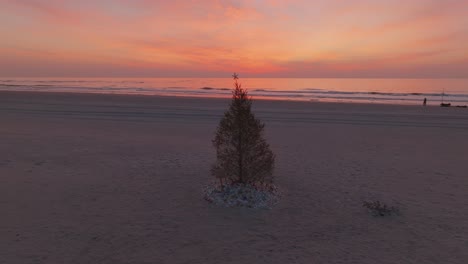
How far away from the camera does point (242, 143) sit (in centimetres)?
808

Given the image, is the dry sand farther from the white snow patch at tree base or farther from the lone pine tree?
the lone pine tree

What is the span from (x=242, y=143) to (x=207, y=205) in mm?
1858

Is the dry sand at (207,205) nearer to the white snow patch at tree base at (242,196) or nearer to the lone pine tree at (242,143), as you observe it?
the white snow patch at tree base at (242,196)

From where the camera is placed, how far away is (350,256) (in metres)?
5.71

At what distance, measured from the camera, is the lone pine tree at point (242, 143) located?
26.0 feet

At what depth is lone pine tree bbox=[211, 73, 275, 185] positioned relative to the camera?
7.92m

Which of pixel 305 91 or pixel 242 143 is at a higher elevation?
pixel 305 91

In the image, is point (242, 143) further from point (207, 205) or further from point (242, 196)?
point (207, 205)

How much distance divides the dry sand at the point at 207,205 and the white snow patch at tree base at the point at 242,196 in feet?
0.90

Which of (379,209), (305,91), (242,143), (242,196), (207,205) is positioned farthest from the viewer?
(305,91)

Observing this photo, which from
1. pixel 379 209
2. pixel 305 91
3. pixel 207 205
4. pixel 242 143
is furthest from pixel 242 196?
pixel 305 91

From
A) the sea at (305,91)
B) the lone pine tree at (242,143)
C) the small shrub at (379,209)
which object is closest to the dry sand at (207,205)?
the small shrub at (379,209)

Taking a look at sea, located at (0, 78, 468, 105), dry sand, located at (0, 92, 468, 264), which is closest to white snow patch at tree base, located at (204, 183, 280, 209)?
dry sand, located at (0, 92, 468, 264)

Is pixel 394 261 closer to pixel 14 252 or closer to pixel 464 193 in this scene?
pixel 464 193
